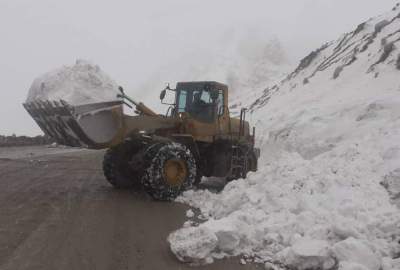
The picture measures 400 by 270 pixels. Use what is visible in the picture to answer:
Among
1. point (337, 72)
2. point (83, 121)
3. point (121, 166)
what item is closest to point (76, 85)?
point (83, 121)

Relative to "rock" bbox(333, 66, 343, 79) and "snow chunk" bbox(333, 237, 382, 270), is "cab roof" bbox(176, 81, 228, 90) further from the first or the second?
"rock" bbox(333, 66, 343, 79)

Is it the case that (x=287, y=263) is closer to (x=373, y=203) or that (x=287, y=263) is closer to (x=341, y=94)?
(x=373, y=203)

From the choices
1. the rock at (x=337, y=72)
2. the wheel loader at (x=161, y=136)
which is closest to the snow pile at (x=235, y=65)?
the rock at (x=337, y=72)

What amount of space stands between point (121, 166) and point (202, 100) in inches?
91.3

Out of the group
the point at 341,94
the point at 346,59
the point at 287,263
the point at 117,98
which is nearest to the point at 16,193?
the point at 117,98

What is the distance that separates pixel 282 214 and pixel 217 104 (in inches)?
175

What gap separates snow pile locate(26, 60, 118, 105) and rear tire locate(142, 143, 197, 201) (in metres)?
1.41

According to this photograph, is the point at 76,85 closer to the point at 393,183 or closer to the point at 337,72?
the point at 393,183

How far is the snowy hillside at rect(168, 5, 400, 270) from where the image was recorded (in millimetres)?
5973

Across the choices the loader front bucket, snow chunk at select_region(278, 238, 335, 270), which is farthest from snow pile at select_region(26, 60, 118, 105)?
snow chunk at select_region(278, 238, 335, 270)

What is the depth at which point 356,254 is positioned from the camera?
18.3ft

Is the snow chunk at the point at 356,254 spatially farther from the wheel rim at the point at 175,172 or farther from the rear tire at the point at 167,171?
the wheel rim at the point at 175,172

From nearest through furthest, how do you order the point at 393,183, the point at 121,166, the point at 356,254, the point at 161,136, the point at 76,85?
the point at 356,254
the point at 393,183
the point at 76,85
the point at 161,136
the point at 121,166

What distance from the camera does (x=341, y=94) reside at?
1880cm
